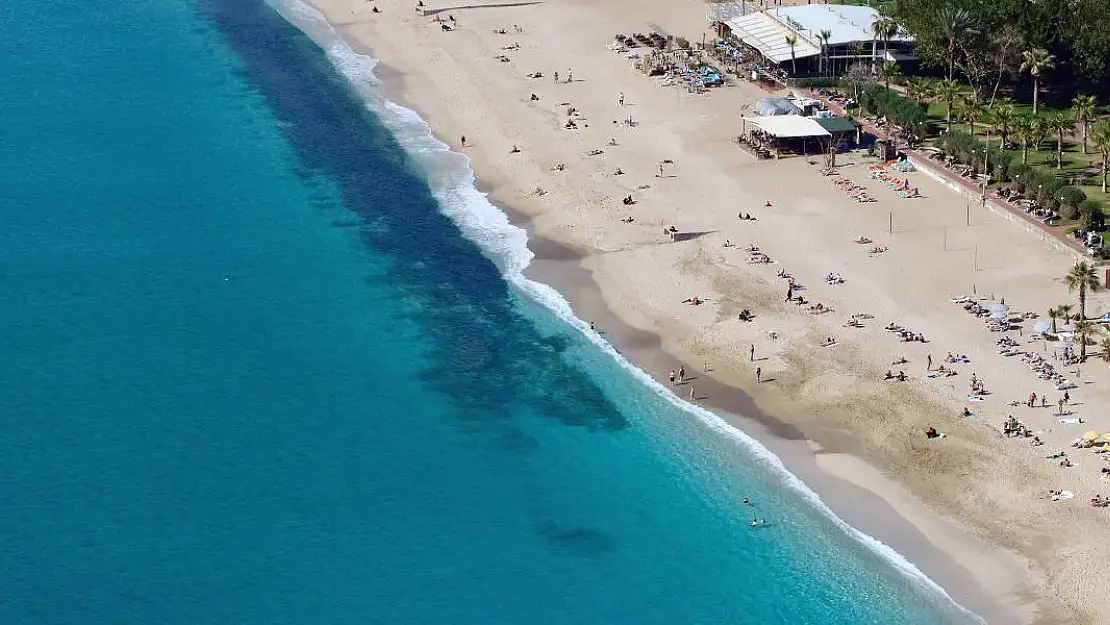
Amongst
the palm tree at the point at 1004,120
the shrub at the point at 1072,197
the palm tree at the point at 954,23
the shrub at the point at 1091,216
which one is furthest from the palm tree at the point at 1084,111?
the shrub at the point at 1091,216

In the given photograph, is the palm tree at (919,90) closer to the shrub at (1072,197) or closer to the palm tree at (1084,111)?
the palm tree at (1084,111)

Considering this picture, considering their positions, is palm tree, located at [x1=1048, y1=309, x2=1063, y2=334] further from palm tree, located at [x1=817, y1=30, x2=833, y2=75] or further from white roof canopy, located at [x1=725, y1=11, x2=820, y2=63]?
white roof canopy, located at [x1=725, y1=11, x2=820, y2=63]

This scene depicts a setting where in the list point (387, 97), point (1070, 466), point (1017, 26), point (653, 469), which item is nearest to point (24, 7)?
point (387, 97)

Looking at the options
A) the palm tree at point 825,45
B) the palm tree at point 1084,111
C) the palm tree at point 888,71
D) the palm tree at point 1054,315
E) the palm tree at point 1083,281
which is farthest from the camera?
the palm tree at point 825,45

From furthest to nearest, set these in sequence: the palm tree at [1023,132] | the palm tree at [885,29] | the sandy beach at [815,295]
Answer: the palm tree at [885,29]
the palm tree at [1023,132]
the sandy beach at [815,295]

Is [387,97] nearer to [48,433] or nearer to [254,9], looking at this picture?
[254,9]

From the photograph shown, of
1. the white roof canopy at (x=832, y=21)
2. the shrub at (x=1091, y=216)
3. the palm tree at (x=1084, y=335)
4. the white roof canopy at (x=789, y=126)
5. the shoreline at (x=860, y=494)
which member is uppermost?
the white roof canopy at (x=832, y=21)

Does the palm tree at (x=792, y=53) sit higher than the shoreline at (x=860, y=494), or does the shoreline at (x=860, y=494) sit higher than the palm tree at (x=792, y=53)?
the palm tree at (x=792, y=53)

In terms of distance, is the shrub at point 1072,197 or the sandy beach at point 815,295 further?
the shrub at point 1072,197
